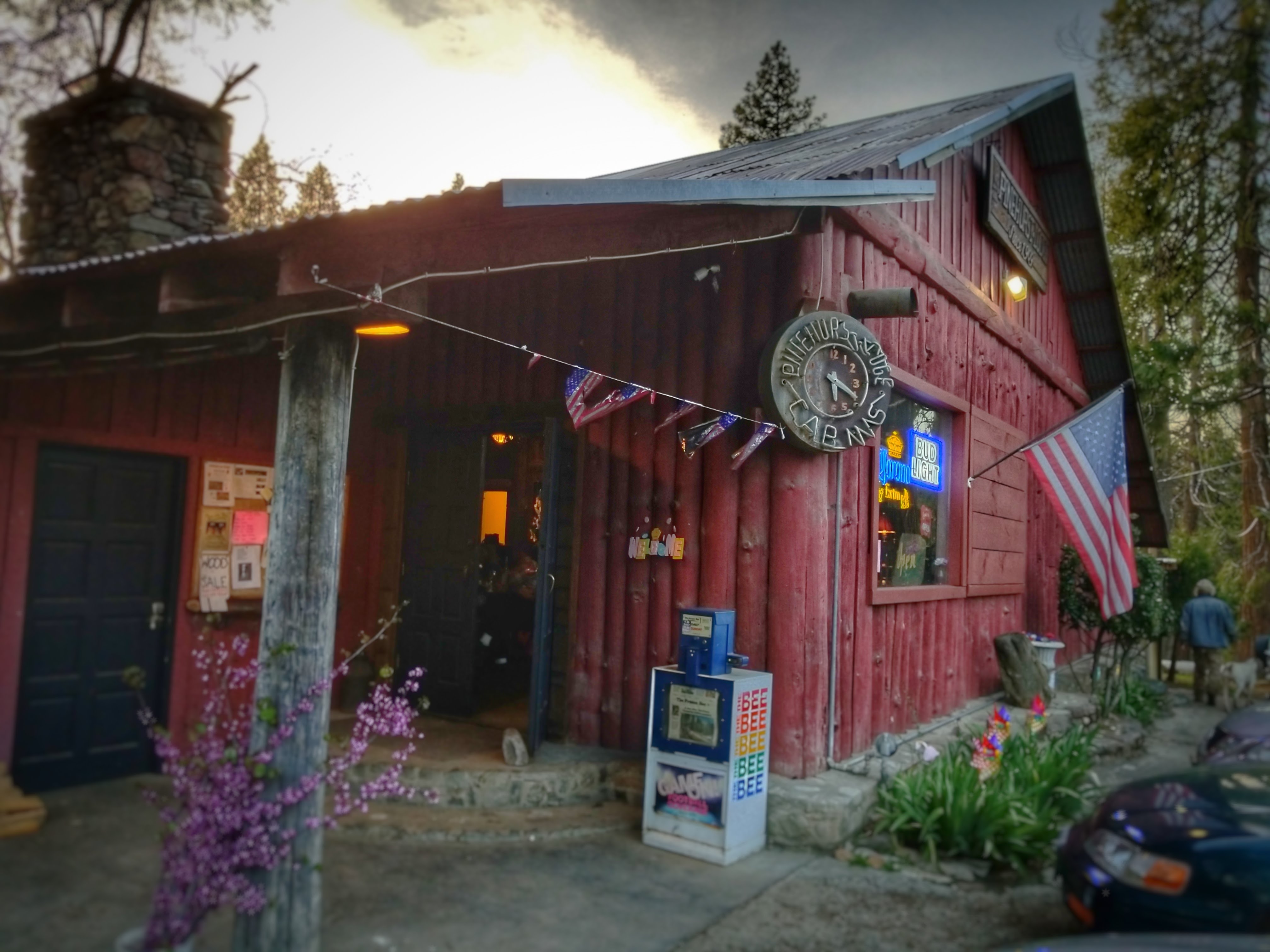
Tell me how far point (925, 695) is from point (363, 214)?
19.7 ft

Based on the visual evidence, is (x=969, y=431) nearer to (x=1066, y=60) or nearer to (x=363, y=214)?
(x=363, y=214)

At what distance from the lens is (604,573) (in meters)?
6.59

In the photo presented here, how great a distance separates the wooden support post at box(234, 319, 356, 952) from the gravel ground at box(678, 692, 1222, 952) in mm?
1755

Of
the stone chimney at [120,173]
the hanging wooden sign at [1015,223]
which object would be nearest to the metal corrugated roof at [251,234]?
the stone chimney at [120,173]

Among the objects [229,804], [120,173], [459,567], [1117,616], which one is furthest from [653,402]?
[1117,616]

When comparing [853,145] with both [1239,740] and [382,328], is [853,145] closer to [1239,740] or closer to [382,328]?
[382,328]

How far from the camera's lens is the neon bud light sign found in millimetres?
7652

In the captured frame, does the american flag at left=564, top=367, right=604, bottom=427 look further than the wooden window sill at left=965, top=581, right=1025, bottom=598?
No

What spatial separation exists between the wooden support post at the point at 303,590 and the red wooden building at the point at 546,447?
29cm

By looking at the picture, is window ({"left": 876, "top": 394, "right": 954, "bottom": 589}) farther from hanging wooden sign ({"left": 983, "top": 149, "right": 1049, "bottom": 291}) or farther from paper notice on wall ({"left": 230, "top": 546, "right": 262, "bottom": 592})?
paper notice on wall ({"left": 230, "top": 546, "right": 262, "bottom": 592})

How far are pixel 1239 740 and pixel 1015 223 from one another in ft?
18.8

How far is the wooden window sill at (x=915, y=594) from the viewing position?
6754mm

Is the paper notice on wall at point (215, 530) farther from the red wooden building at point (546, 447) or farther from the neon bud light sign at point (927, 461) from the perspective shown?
the neon bud light sign at point (927, 461)

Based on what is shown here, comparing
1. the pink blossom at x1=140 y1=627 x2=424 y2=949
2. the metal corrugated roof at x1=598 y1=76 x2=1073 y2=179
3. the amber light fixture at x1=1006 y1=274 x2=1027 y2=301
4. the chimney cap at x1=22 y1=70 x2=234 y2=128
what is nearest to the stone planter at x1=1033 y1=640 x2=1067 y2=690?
the amber light fixture at x1=1006 y1=274 x2=1027 y2=301
